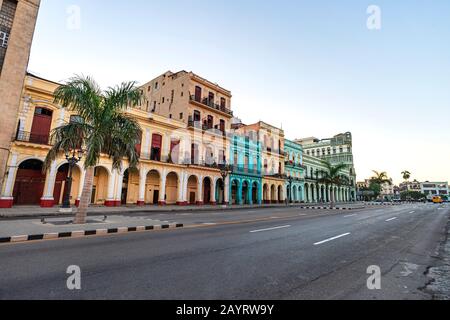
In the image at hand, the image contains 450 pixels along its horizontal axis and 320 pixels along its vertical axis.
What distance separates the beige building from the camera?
17177 millimetres

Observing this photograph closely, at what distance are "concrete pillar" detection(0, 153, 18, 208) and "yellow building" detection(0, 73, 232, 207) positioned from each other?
5 cm

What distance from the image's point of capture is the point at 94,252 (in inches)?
212

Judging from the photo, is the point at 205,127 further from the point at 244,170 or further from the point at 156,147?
the point at 244,170

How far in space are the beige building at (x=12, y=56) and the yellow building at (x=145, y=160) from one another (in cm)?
47

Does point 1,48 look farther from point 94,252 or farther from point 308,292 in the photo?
point 308,292

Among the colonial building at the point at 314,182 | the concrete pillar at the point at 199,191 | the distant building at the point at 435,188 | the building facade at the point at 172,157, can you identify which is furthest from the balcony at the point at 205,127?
the distant building at the point at 435,188

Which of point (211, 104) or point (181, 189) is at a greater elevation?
point (211, 104)

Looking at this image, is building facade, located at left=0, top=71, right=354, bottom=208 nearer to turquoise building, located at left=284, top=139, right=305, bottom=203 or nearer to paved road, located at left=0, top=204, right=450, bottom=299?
turquoise building, located at left=284, top=139, right=305, bottom=203

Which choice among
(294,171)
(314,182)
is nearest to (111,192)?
(294,171)

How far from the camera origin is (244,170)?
3475 centimetres

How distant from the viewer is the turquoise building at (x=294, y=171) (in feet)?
143

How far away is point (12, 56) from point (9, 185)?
34.4 ft

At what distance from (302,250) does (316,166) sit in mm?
50589

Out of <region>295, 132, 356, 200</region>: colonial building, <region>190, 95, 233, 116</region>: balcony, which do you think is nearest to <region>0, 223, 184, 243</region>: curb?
<region>190, 95, 233, 116</region>: balcony
